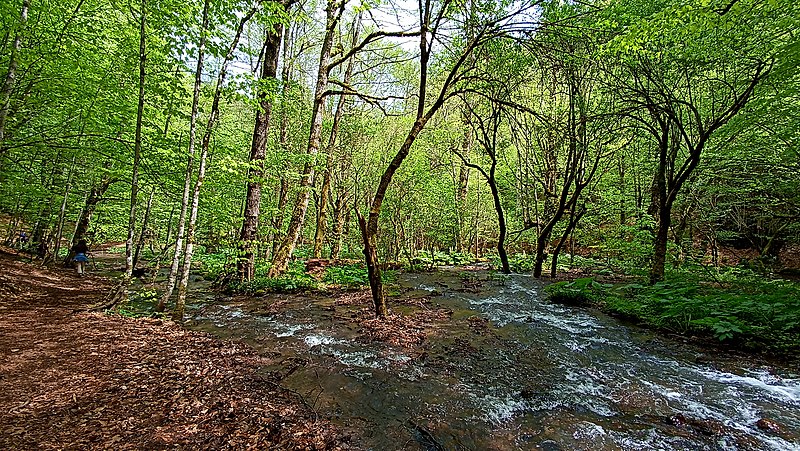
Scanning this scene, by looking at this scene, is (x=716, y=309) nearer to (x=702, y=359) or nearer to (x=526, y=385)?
(x=702, y=359)

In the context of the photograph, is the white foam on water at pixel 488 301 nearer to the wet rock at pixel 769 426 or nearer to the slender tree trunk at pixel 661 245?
the slender tree trunk at pixel 661 245

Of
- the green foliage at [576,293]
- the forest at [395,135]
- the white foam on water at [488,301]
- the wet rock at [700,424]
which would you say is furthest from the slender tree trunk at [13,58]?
the green foliage at [576,293]

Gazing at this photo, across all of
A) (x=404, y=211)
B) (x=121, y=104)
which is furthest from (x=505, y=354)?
(x=404, y=211)

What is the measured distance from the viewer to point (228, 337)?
6.14m

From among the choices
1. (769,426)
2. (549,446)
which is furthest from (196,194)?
(769,426)

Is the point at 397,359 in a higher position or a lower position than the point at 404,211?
lower

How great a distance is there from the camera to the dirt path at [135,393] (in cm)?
287

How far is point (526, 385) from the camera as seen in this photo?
15.1 feet

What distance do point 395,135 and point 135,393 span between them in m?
16.7

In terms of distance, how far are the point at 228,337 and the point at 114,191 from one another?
1109 centimetres

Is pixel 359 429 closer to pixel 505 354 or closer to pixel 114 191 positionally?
pixel 505 354

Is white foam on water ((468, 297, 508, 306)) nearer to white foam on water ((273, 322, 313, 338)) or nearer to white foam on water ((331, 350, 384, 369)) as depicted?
white foam on water ((331, 350, 384, 369))

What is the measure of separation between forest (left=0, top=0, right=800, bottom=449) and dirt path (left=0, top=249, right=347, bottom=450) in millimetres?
1260

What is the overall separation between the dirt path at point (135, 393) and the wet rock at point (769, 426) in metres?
4.33
